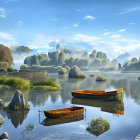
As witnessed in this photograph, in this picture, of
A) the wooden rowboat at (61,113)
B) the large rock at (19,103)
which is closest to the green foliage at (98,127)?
the wooden rowboat at (61,113)

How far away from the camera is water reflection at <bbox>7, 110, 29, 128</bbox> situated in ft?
66.2

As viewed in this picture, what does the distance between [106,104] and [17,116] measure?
13.1 meters

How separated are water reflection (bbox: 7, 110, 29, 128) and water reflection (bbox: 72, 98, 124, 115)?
30.6 feet

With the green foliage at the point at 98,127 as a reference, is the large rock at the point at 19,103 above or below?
above

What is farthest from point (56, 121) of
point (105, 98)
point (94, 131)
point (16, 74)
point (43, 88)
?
point (16, 74)

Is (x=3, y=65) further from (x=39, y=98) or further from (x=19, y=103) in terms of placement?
(x=19, y=103)

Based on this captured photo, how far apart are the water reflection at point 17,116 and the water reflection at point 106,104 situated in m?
9.34

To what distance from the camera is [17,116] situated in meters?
22.0

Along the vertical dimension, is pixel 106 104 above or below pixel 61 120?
below

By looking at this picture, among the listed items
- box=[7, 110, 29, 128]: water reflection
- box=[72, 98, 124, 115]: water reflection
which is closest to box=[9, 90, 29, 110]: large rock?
box=[7, 110, 29, 128]: water reflection

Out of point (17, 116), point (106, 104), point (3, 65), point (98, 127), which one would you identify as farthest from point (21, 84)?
point (98, 127)

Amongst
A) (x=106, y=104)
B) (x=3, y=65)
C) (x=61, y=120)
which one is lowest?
(x=106, y=104)

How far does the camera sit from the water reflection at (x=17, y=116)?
20.2 meters

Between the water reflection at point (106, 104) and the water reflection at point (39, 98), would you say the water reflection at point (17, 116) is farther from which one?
the water reflection at point (106, 104)
